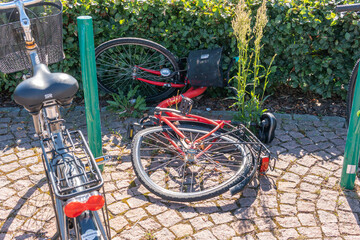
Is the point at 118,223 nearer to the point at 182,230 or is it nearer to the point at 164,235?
the point at 164,235

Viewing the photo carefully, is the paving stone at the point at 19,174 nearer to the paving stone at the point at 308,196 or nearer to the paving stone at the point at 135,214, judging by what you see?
the paving stone at the point at 135,214

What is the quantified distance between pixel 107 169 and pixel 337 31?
3570mm

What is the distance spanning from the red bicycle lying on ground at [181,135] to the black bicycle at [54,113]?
1039mm

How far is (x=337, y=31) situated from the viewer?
5445mm

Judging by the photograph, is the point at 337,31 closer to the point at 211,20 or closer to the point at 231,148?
the point at 211,20

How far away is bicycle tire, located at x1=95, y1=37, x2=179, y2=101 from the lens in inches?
222

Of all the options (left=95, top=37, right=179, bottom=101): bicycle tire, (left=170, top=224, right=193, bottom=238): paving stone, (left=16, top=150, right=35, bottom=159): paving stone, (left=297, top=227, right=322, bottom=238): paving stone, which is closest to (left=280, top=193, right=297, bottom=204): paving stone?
(left=297, top=227, right=322, bottom=238): paving stone

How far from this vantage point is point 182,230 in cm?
351

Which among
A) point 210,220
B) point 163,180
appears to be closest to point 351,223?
point 210,220

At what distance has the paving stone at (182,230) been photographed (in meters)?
3.47

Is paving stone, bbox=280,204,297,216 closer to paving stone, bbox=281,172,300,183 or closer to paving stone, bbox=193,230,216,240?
paving stone, bbox=281,172,300,183

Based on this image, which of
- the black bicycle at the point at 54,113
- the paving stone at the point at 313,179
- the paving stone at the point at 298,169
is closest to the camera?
the black bicycle at the point at 54,113

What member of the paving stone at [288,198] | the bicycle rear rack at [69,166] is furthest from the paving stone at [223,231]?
the bicycle rear rack at [69,166]

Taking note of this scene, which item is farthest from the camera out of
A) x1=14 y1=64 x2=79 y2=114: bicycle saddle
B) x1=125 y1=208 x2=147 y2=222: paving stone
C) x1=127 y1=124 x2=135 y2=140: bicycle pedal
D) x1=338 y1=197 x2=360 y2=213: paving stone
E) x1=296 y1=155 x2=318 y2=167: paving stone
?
x1=127 y1=124 x2=135 y2=140: bicycle pedal
